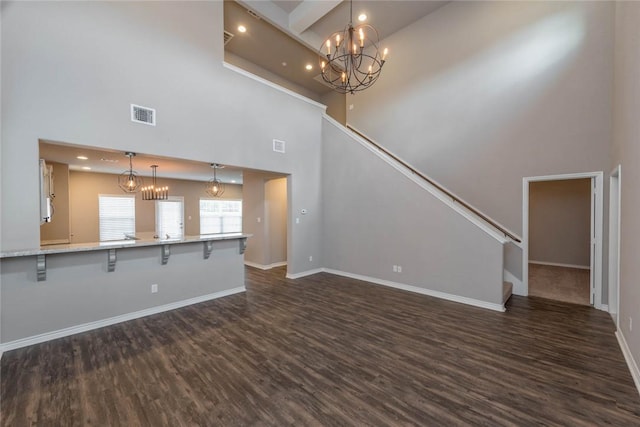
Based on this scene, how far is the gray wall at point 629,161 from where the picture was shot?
2.43 meters

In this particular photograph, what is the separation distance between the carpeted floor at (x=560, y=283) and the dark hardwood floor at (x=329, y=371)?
71 centimetres

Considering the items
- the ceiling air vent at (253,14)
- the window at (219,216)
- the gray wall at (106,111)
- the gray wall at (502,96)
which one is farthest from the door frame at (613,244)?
the window at (219,216)

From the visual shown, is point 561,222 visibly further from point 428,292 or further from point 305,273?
point 305,273

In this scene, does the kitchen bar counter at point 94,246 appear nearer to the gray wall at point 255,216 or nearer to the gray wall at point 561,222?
the gray wall at point 255,216

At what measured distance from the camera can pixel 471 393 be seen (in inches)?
86.3

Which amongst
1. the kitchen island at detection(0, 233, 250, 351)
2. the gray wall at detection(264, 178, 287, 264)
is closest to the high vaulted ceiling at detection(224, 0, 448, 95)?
the gray wall at detection(264, 178, 287, 264)

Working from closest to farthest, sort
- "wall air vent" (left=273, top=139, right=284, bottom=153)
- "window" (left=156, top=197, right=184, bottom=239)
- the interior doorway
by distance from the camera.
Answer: "wall air vent" (left=273, top=139, right=284, bottom=153) < the interior doorway < "window" (left=156, top=197, right=184, bottom=239)

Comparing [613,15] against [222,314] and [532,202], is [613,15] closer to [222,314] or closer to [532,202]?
[532,202]

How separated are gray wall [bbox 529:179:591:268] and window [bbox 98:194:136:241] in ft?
40.8

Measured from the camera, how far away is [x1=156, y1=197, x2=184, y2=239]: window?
8.88 meters

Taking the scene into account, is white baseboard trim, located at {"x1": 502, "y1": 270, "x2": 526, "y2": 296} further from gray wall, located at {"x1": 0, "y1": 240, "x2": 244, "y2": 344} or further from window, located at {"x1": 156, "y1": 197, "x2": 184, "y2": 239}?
window, located at {"x1": 156, "y1": 197, "x2": 184, "y2": 239}

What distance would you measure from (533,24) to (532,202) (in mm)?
5102

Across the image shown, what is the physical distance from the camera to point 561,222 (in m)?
7.26

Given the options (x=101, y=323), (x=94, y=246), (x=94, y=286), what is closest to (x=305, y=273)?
(x=101, y=323)
